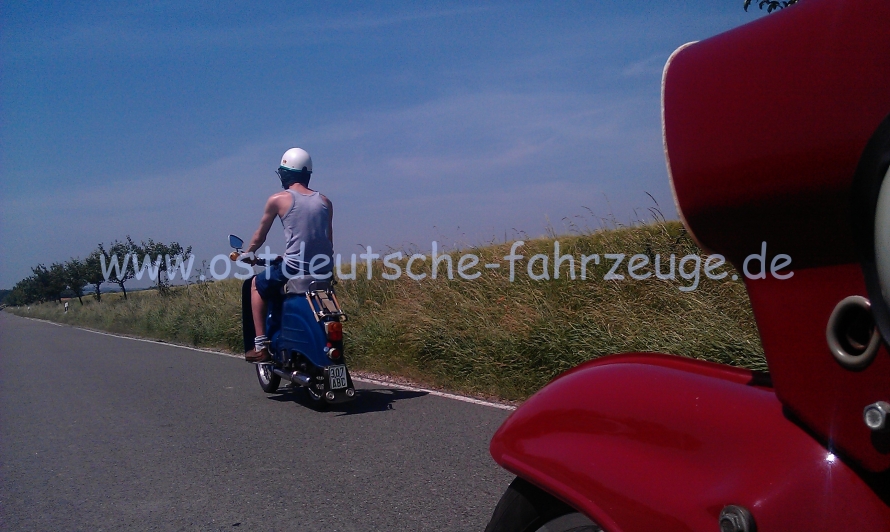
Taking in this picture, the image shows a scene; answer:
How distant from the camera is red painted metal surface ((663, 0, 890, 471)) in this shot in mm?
1124

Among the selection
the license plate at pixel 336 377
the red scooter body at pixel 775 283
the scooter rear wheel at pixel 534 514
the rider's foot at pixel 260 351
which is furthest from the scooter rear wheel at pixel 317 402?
the red scooter body at pixel 775 283

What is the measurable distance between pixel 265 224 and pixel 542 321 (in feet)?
9.72

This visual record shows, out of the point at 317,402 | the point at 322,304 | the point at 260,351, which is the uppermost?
the point at 322,304

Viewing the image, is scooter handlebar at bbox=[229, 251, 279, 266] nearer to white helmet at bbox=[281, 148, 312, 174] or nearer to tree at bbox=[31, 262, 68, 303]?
white helmet at bbox=[281, 148, 312, 174]

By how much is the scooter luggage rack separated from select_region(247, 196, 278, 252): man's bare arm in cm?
66

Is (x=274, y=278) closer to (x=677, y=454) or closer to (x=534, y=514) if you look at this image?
(x=534, y=514)

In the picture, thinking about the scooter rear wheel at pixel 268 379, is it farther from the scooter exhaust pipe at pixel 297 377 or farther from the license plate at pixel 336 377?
the license plate at pixel 336 377

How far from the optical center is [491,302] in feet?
28.8

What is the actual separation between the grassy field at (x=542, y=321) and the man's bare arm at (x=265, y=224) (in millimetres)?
2488

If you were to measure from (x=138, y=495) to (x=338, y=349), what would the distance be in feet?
7.50

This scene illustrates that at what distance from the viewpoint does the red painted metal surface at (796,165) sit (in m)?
1.12

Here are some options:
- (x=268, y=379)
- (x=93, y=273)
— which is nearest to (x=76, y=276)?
(x=93, y=273)

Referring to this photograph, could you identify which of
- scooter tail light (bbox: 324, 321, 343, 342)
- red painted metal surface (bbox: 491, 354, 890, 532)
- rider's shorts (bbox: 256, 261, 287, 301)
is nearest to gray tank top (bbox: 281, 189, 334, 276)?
rider's shorts (bbox: 256, 261, 287, 301)

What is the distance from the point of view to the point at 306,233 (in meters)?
6.19
